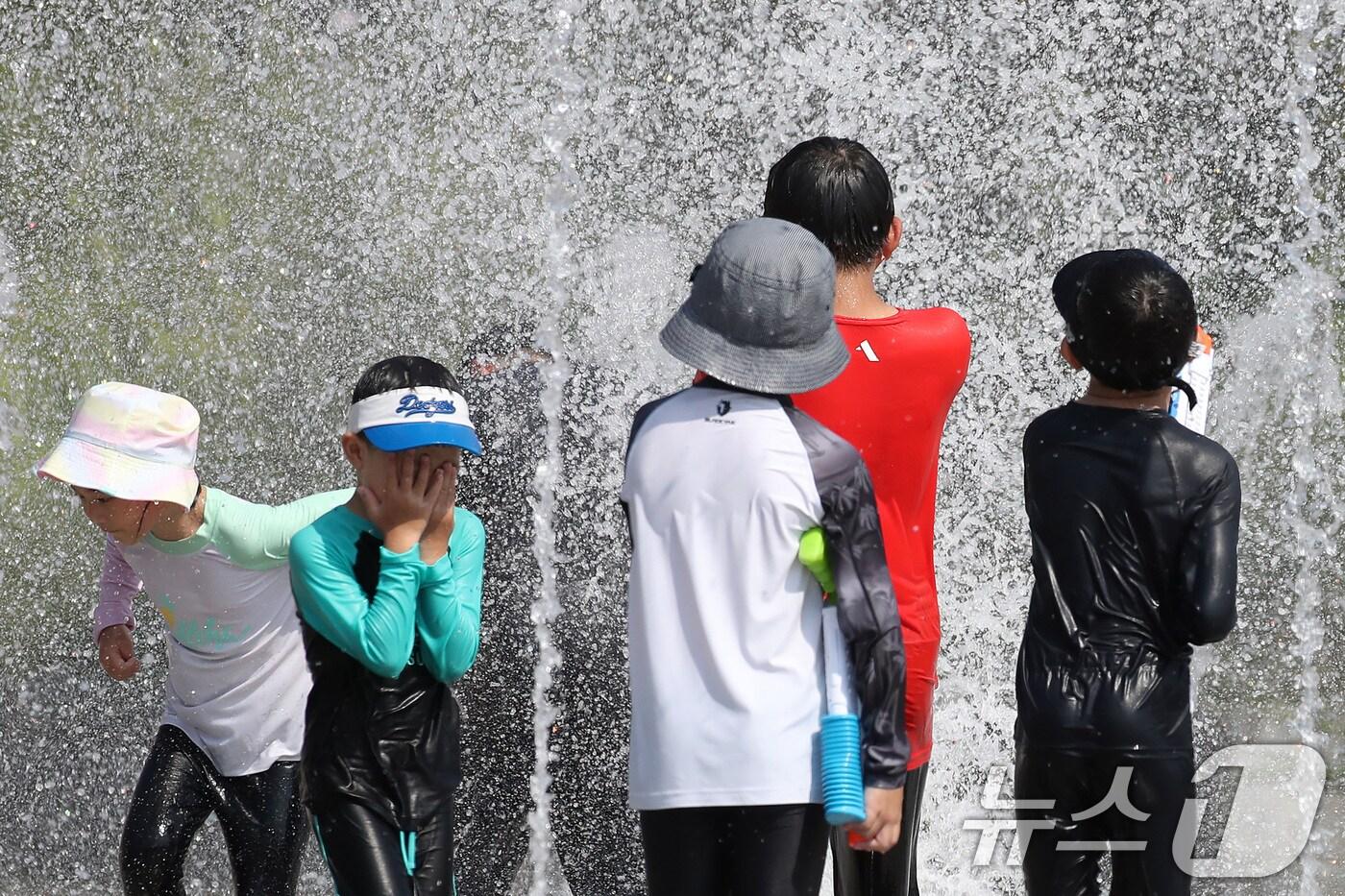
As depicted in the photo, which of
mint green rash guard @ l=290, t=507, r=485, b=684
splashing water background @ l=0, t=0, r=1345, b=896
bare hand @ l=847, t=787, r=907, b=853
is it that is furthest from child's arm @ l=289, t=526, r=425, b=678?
splashing water background @ l=0, t=0, r=1345, b=896

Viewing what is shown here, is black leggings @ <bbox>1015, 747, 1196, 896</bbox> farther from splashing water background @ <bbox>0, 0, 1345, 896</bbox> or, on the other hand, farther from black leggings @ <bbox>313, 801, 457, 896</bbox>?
splashing water background @ <bbox>0, 0, 1345, 896</bbox>

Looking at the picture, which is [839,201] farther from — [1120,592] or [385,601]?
[385,601]

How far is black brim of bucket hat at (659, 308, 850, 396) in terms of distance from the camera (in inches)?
88.8

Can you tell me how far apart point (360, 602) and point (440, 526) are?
0.19 meters

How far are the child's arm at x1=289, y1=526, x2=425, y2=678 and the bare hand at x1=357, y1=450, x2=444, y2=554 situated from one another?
29 millimetres

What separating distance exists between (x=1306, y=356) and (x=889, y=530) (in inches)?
123

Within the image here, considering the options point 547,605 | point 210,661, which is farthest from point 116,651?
point 547,605

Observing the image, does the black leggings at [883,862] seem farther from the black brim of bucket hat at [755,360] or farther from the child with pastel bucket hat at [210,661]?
the child with pastel bucket hat at [210,661]

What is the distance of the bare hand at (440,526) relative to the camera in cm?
260

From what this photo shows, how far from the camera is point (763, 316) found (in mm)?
2266

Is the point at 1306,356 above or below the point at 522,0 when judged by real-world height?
below

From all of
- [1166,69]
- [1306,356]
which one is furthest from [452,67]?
[1306,356]

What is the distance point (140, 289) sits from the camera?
4.92m

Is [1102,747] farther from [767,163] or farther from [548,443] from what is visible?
[767,163]
